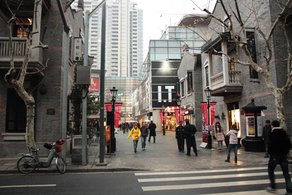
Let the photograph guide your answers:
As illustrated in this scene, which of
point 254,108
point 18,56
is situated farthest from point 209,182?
point 18,56

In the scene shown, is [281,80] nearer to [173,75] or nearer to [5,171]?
[5,171]

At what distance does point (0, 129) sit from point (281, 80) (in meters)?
15.8

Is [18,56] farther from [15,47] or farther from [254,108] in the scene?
[254,108]

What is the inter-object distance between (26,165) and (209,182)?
686 centimetres

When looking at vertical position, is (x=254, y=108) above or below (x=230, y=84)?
below

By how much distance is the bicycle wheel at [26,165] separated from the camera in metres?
11.7

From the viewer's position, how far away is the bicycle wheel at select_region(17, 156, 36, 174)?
11.7 meters

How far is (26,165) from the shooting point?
38.5 feet

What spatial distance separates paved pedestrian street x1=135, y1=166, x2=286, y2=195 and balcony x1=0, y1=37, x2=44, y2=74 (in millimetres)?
7805

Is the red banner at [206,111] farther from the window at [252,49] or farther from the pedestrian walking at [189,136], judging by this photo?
the pedestrian walking at [189,136]

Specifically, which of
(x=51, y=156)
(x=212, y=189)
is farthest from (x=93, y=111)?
(x=212, y=189)

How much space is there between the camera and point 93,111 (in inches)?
1102

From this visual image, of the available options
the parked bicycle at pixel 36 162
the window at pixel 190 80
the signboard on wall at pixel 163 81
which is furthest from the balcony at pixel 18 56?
the signboard on wall at pixel 163 81

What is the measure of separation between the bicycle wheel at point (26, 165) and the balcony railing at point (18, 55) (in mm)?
5240
